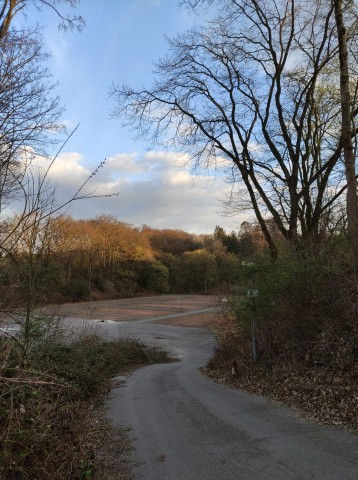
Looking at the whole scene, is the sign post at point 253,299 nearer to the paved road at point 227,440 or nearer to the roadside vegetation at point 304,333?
the roadside vegetation at point 304,333

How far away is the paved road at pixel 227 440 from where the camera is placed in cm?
571

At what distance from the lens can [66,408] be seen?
20.1 ft

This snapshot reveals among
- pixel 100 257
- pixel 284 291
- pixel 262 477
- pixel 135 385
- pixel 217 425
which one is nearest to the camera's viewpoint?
pixel 262 477

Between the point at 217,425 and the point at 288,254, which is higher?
the point at 288,254

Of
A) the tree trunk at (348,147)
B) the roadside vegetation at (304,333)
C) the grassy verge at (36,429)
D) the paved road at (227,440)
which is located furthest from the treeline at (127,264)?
the grassy verge at (36,429)

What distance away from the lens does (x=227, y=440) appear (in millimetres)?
7137

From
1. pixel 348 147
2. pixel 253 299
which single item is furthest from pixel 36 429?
pixel 348 147

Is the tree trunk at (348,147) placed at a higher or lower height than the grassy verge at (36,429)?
higher

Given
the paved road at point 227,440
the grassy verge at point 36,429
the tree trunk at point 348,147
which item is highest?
the tree trunk at point 348,147

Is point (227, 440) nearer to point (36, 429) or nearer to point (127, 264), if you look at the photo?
point (36, 429)

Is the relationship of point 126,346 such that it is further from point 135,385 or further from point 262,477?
point 262,477

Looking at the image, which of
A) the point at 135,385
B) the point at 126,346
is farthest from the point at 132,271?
the point at 135,385

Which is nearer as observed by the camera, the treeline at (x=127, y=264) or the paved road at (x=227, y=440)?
the paved road at (x=227, y=440)

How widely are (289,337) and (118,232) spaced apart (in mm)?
87632
